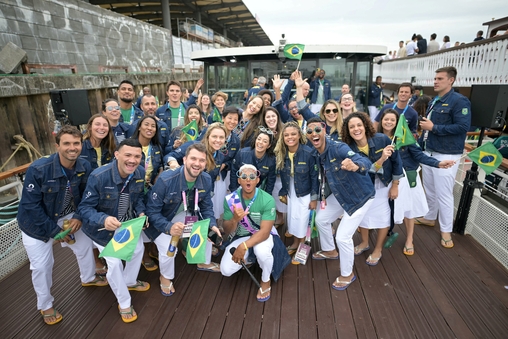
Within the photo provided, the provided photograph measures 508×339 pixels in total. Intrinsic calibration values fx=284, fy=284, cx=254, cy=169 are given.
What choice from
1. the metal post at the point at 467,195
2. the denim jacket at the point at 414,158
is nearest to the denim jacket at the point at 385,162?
the denim jacket at the point at 414,158

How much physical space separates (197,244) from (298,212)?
1.39 m

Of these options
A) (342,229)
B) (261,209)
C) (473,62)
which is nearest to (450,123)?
(342,229)

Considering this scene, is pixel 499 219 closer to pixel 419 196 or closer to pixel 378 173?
pixel 419 196

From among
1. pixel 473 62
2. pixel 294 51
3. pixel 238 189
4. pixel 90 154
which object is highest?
pixel 294 51

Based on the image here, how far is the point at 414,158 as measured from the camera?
3.59m

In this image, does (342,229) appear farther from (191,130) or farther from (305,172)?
(191,130)

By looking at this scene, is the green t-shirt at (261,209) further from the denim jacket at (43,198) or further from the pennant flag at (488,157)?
the pennant flag at (488,157)

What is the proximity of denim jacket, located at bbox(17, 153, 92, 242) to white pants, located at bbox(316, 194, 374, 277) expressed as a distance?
2782 mm

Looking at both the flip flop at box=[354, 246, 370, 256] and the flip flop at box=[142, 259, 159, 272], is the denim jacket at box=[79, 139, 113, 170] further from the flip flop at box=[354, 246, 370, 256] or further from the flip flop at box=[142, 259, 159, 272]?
the flip flop at box=[354, 246, 370, 256]

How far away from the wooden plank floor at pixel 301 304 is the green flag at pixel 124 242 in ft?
2.59

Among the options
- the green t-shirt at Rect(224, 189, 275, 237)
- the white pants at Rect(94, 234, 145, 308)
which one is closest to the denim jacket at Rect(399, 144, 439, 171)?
the green t-shirt at Rect(224, 189, 275, 237)

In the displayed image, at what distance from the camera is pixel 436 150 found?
3908 mm

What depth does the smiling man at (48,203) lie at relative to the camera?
2.60 m

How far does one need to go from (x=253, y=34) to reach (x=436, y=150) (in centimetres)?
4398
